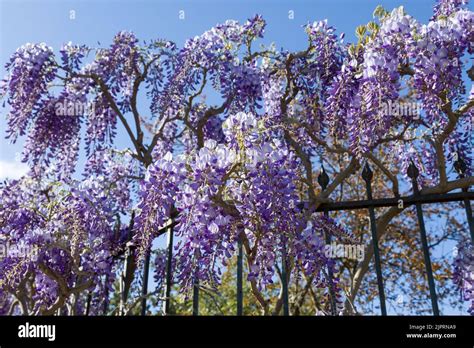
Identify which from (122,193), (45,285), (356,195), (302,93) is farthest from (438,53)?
(356,195)

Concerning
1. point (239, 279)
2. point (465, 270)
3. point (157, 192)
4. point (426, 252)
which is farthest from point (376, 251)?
point (157, 192)

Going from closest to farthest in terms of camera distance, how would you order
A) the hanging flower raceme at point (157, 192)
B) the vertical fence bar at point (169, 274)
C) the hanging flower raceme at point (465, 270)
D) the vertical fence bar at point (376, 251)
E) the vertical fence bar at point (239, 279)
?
the vertical fence bar at point (376, 251) < the vertical fence bar at point (239, 279) < the hanging flower raceme at point (157, 192) < the vertical fence bar at point (169, 274) < the hanging flower raceme at point (465, 270)

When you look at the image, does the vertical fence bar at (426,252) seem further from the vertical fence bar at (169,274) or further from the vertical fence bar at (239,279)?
the vertical fence bar at (169,274)

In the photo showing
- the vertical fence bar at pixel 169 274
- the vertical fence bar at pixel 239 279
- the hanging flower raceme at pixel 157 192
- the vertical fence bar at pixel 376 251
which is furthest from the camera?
the vertical fence bar at pixel 169 274

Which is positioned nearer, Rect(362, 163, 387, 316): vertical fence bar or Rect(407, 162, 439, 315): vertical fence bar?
Rect(407, 162, 439, 315): vertical fence bar

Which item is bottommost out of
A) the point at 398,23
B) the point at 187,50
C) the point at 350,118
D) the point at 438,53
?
the point at 350,118

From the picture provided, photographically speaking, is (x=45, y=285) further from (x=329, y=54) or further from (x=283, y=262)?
(x=329, y=54)

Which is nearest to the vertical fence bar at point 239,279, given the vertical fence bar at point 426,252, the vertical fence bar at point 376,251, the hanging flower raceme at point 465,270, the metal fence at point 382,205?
the metal fence at point 382,205

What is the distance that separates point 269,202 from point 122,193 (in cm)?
270

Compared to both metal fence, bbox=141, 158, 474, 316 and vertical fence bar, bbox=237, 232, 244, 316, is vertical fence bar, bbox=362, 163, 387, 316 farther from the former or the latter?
vertical fence bar, bbox=237, 232, 244, 316

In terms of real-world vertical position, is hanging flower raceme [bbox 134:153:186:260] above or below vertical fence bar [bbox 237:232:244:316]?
above

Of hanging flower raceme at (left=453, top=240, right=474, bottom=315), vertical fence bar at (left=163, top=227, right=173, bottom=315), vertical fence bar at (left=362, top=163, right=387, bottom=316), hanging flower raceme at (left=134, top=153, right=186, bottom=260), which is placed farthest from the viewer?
hanging flower raceme at (left=453, top=240, right=474, bottom=315)

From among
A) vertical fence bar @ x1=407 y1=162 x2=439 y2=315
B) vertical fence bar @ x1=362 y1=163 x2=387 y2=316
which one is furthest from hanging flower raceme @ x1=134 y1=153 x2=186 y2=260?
vertical fence bar @ x1=407 y1=162 x2=439 y2=315
